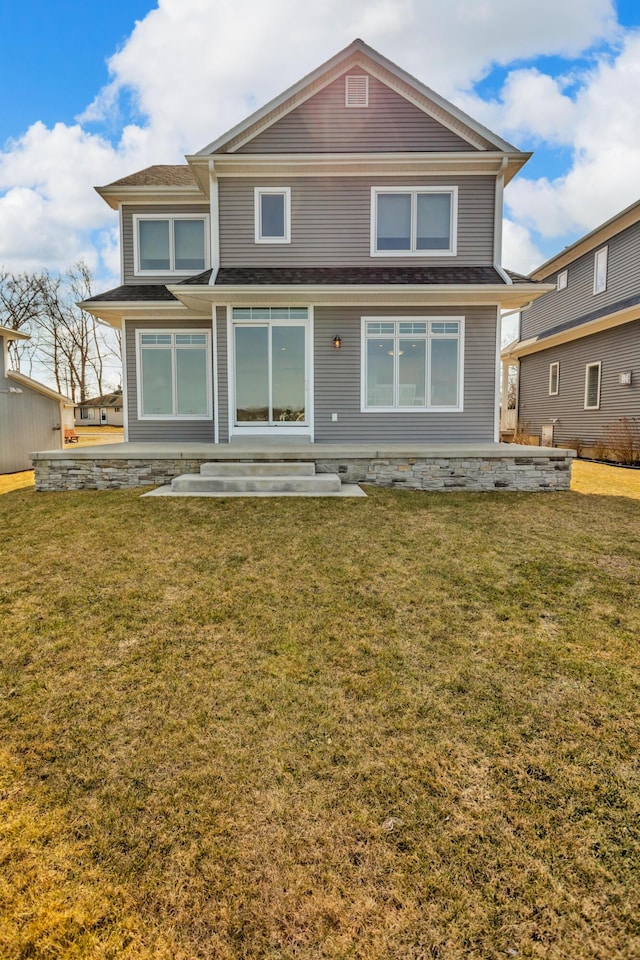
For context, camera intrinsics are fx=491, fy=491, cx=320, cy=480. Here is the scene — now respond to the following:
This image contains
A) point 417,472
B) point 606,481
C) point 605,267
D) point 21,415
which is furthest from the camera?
point 605,267

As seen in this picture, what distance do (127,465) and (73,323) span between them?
30.8 m

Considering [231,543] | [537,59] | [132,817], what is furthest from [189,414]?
[537,59]

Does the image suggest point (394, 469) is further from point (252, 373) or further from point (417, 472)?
point (252, 373)

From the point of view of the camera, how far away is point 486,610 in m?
3.96

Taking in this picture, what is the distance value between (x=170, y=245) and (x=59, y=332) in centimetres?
2631

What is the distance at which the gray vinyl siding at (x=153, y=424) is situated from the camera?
458 inches

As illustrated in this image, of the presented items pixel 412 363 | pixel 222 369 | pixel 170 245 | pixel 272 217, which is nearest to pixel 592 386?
pixel 412 363

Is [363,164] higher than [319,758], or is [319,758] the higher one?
[363,164]

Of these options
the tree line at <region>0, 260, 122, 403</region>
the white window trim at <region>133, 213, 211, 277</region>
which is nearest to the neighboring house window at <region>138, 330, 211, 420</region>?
the white window trim at <region>133, 213, 211, 277</region>

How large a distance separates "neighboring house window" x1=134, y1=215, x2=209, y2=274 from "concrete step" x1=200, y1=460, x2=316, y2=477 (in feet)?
21.0

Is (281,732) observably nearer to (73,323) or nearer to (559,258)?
(559,258)

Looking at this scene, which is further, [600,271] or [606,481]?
[600,271]

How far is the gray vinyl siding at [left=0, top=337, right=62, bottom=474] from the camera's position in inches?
502

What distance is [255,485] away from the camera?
25.9 feet
